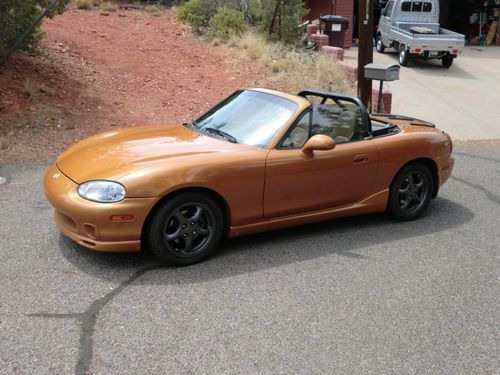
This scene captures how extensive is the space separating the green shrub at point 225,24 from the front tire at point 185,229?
10.7 metres

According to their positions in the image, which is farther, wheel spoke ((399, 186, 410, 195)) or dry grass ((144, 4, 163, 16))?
dry grass ((144, 4, 163, 16))

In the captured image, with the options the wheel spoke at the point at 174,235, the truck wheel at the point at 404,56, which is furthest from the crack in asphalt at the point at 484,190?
the truck wheel at the point at 404,56

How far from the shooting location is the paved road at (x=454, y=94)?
38.7 feet

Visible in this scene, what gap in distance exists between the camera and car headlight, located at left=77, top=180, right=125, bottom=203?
165 inches

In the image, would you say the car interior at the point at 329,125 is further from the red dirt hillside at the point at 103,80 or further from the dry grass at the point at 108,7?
the dry grass at the point at 108,7

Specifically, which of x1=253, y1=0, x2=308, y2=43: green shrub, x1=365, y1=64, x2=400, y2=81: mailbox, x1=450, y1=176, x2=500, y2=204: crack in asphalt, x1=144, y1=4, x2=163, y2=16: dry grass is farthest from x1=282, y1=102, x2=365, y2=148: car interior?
x1=144, y1=4, x2=163, y2=16: dry grass

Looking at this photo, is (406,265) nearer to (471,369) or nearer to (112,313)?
(471,369)

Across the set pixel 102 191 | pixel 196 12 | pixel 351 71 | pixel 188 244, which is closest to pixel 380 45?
pixel 351 71

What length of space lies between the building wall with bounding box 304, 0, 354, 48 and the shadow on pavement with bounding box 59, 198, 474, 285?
1468cm

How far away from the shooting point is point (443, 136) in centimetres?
608

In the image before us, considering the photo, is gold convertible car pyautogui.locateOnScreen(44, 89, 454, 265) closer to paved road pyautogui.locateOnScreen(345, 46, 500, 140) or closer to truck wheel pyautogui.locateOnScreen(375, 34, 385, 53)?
paved road pyautogui.locateOnScreen(345, 46, 500, 140)

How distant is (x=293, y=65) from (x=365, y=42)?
2.84 metres

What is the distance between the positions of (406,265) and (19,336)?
305 cm

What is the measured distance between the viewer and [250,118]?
17.1 feet
